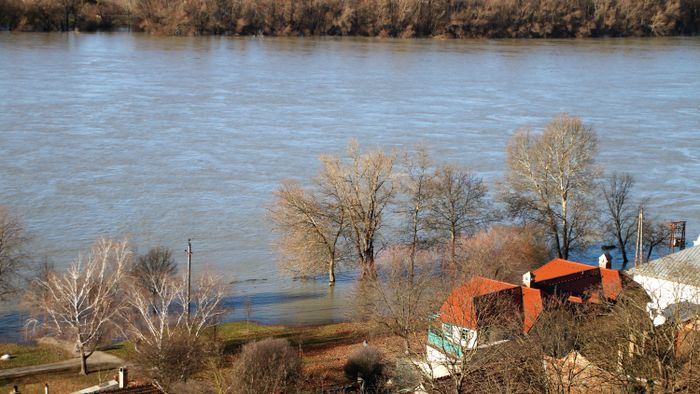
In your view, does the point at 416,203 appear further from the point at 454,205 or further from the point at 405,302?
the point at 405,302

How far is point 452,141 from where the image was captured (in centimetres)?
2666

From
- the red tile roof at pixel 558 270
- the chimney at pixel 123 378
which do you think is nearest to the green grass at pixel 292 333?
the chimney at pixel 123 378

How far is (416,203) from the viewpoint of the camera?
63.2 ft

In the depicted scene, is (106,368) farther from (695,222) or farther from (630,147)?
(630,147)

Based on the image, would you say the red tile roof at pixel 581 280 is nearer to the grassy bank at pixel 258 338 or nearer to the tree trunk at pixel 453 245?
the tree trunk at pixel 453 245

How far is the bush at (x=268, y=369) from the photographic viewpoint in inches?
402

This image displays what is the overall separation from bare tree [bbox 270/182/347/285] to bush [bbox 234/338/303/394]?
663 cm

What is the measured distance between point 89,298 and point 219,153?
38.4 feet

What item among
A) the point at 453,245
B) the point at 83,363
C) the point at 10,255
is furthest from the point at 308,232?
the point at 83,363

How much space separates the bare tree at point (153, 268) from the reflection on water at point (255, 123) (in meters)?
1.41

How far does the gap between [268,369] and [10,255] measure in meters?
7.87

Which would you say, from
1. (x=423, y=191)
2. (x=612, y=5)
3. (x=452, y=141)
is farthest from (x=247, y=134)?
(x=612, y=5)

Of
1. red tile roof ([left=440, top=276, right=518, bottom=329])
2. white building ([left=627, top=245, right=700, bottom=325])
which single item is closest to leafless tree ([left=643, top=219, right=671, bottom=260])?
white building ([left=627, top=245, right=700, bottom=325])

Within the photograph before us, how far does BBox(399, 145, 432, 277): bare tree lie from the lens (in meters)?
19.0
